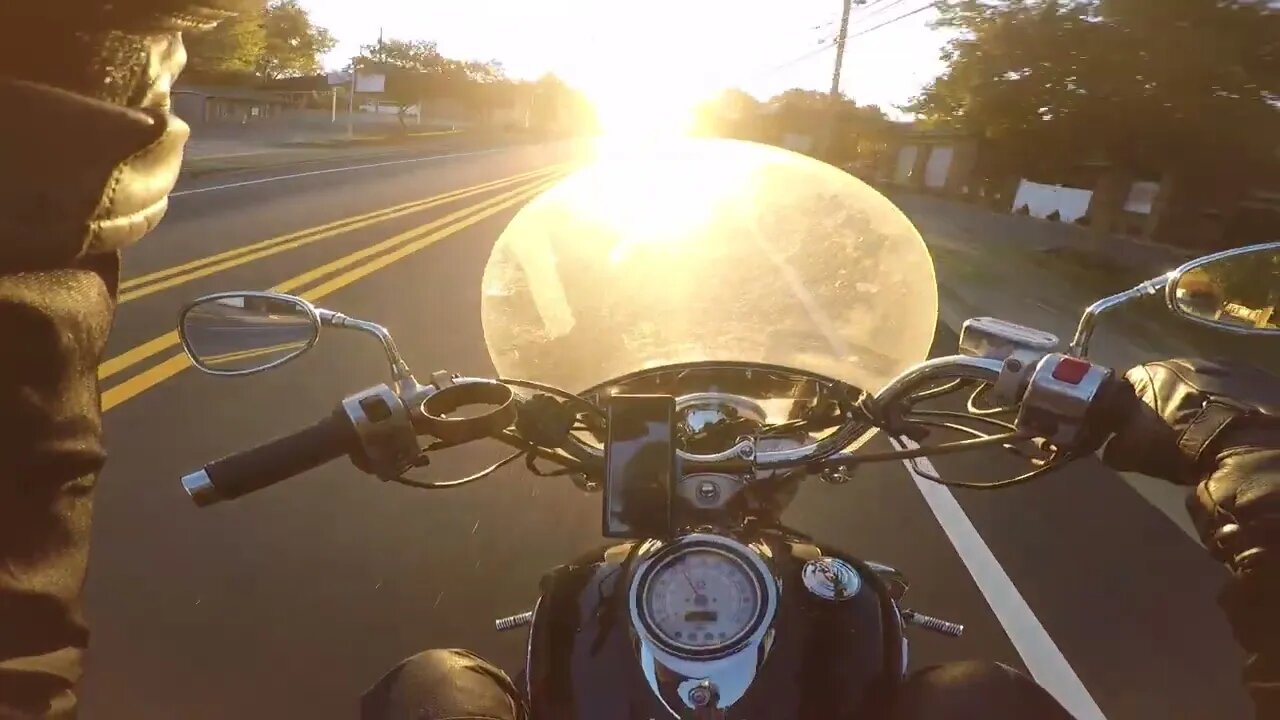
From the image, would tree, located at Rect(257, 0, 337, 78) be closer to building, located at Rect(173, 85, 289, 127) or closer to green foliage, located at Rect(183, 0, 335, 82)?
green foliage, located at Rect(183, 0, 335, 82)

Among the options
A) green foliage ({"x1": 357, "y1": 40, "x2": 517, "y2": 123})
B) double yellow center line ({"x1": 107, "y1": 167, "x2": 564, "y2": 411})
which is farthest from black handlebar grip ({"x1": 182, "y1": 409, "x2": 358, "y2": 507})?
green foliage ({"x1": 357, "y1": 40, "x2": 517, "y2": 123})

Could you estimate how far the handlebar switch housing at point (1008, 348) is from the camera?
1.67 metres

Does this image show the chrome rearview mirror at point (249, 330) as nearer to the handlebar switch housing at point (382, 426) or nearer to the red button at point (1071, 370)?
the handlebar switch housing at point (382, 426)

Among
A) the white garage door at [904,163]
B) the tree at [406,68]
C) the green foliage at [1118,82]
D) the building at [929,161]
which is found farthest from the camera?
the tree at [406,68]

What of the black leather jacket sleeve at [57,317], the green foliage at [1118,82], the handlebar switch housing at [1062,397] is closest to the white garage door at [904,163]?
the green foliage at [1118,82]

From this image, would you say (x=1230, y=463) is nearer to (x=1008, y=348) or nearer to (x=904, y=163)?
(x=1008, y=348)

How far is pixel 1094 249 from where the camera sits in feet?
60.9

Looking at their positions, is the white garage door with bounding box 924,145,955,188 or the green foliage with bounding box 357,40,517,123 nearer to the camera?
the white garage door with bounding box 924,145,955,188

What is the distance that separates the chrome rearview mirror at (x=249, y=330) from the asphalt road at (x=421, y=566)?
1.90 m

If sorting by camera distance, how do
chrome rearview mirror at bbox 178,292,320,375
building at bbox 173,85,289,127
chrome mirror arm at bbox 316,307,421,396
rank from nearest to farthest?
chrome mirror arm at bbox 316,307,421,396 → chrome rearview mirror at bbox 178,292,320,375 → building at bbox 173,85,289,127

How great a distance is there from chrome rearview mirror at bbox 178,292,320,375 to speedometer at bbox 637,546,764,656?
885 millimetres

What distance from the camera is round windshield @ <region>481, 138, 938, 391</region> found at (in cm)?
232

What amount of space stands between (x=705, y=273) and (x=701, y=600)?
42.3 inches

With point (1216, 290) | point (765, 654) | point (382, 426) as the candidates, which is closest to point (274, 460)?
point (382, 426)
